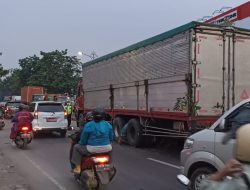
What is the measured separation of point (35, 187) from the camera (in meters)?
8.40

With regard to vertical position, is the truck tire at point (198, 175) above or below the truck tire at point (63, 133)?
above

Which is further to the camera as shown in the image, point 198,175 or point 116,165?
point 116,165

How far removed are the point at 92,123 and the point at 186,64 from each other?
174 inches

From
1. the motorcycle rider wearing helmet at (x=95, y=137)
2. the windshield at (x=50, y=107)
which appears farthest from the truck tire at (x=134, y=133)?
the motorcycle rider wearing helmet at (x=95, y=137)

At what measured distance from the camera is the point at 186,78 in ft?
37.4

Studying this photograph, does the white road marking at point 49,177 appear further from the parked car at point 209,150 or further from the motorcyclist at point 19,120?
the motorcyclist at point 19,120

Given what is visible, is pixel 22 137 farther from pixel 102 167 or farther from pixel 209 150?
pixel 209 150

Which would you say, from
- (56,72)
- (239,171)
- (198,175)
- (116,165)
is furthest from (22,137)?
(56,72)

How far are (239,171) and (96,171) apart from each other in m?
5.14

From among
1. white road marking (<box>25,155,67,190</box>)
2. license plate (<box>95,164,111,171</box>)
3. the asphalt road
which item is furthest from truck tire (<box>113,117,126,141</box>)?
license plate (<box>95,164,111,171</box>)

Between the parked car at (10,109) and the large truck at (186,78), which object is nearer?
the large truck at (186,78)

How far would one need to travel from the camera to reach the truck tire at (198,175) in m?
6.48

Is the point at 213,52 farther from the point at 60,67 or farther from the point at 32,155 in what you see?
the point at 60,67

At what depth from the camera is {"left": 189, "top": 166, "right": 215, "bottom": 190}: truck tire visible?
21.3ft
